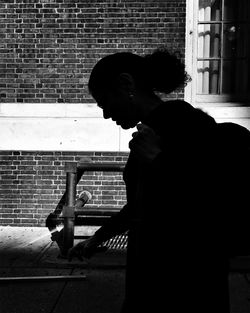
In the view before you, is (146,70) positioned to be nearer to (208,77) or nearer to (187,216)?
(187,216)

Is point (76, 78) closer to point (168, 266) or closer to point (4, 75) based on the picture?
point (4, 75)

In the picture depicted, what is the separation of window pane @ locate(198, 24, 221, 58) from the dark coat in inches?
241

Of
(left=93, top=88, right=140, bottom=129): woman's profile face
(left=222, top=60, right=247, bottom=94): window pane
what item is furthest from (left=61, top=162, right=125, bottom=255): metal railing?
(left=93, top=88, right=140, bottom=129): woman's profile face

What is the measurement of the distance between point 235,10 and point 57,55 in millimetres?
2733

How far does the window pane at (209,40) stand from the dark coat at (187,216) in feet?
Answer: 20.1

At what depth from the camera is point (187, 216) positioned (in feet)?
4.51

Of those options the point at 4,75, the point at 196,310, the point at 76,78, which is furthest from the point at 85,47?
the point at 196,310

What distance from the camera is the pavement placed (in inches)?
163

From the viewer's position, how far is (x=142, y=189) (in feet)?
4.98

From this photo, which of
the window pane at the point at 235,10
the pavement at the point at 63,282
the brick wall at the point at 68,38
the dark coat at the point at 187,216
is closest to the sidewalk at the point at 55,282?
the pavement at the point at 63,282

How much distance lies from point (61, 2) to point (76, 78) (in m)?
1.11

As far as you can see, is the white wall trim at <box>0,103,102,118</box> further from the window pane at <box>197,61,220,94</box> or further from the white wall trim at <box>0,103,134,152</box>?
the window pane at <box>197,61,220,94</box>

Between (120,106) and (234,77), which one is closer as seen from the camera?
(120,106)

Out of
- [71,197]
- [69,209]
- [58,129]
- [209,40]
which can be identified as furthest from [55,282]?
[209,40]
